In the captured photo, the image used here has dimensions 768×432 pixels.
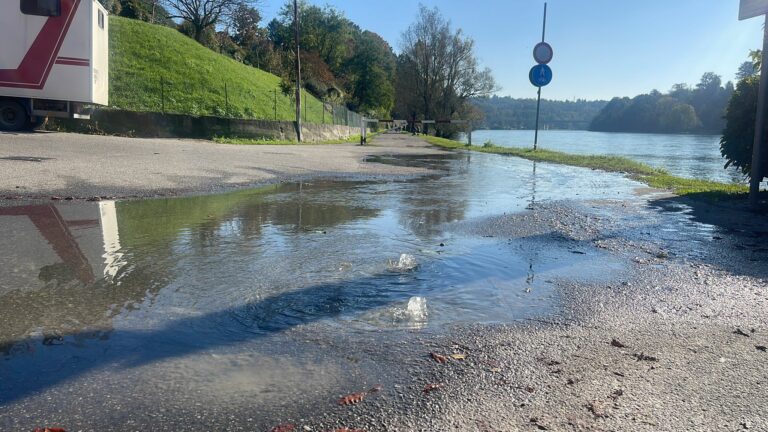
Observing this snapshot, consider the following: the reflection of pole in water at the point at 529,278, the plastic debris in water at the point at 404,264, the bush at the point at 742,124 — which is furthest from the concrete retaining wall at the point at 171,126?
the bush at the point at 742,124

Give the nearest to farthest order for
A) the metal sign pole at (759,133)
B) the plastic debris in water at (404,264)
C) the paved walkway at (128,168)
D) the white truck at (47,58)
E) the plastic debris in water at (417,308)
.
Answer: the plastic debris in water at (417,308) < the plastic debris in water at (404,264) < the metal sign pole at (759,133) < the paved walkway at (128,168) < the white truck at (47,58)

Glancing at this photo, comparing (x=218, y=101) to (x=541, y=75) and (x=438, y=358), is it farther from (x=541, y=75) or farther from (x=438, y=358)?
(x=438, y=358)

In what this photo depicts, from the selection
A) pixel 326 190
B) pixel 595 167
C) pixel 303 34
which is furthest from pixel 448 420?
pixel 303 34

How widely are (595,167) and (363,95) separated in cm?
6170

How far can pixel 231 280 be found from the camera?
15.0ft

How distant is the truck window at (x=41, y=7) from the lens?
15.6 meters

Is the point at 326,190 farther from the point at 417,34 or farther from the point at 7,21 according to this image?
the point at 417,34

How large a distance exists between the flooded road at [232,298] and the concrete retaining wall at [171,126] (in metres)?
16.8

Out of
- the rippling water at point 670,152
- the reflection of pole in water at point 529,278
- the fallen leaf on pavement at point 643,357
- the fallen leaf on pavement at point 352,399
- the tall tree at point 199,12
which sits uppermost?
the tall tree at point 199,12

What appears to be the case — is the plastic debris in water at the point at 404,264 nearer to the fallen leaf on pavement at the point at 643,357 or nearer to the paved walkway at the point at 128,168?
the fallen leaf on pavement at the point at 643,357

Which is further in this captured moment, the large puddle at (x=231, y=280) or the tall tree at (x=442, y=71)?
the tall tree at (x=442, y=71)

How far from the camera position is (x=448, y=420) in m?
2.47

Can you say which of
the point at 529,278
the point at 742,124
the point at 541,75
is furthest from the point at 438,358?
the point at 541,75

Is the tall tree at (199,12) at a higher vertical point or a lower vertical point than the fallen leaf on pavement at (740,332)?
higher
